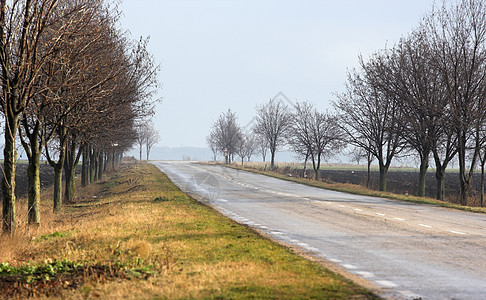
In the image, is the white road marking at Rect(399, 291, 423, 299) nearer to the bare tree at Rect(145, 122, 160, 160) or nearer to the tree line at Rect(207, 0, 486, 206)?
the tree line at Rect(207, 0, 486, 206)

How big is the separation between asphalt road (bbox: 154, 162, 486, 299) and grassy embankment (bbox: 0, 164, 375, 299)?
30.8 inches

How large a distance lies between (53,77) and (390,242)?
12.0 m

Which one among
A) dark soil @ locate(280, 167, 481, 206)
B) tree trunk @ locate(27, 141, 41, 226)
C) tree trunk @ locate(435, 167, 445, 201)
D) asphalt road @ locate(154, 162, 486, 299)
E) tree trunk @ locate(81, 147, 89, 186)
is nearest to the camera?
asphalt road @ locate(154, 162, 486, 299)

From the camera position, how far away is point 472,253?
10.4 metres

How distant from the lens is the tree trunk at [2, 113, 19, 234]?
11586mm

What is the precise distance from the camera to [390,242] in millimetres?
11906

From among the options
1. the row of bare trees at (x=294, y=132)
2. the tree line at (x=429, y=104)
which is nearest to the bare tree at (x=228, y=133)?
the row of bare trees at (x=294, y=132)

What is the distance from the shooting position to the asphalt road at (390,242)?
7.69 m

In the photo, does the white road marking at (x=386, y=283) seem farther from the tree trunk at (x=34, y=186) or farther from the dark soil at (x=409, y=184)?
→ the dark soil at (x=409, y=184)

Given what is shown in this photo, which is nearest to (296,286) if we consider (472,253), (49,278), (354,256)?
(354,256)

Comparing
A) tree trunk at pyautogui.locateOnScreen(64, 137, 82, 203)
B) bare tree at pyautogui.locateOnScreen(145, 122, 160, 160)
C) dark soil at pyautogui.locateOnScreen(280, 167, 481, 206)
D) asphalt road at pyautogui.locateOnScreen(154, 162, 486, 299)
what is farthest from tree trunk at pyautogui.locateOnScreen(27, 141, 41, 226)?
bare tree at pyautogui.locateOnScreen(145, 122, 160, 160)

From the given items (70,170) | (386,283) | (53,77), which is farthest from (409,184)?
(386,283)

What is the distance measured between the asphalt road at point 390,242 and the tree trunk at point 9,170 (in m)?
6.39

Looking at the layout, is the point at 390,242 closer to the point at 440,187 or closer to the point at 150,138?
the point at 440,187
